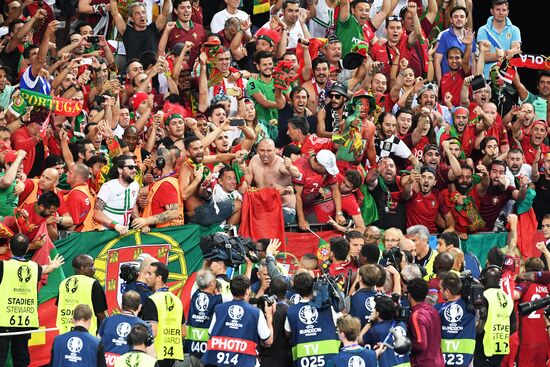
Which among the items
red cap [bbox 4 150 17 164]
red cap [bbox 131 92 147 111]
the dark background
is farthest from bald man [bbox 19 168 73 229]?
the dark background

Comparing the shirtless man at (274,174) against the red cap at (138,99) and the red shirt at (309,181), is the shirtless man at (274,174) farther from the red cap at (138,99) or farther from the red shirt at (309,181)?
the red cap at (138,99)

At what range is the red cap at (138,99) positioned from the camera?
1939 centimetres

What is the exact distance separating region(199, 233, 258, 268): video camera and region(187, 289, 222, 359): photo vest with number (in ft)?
1.63

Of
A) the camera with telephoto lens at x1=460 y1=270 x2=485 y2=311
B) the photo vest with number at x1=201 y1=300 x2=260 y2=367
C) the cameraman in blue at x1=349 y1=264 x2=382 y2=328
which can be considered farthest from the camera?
the camera with telephoto lens at x1=460 y1=270 x2=485 y2=311

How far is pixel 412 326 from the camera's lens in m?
15.1

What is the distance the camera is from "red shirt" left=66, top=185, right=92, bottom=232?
1694 centimetres

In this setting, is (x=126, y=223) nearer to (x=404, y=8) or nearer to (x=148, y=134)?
(x=148, y=134)

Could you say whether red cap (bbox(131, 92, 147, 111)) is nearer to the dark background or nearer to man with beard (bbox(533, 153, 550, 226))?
man with beard (bbox(533, 153, 550, 226))

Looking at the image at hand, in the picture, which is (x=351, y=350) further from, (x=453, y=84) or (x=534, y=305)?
(x=453, y=84)

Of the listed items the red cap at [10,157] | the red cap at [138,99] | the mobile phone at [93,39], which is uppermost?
the mobile phone at [93,39]

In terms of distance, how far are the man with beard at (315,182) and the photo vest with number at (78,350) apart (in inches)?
185

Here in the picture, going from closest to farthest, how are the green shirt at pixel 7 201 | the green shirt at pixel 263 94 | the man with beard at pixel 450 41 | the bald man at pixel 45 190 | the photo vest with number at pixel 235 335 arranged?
1. the photo vest with number at pixel 235 335
2. the green shirt at pixel 7 201
3. the bald man at pixel 45 190
4. the green shirt at pixel 263 94
5. the man with beard at pixel 450 41

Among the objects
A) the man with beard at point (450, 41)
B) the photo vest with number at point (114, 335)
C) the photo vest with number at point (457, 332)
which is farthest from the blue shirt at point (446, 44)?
the photo vest with number at point (114, 335)

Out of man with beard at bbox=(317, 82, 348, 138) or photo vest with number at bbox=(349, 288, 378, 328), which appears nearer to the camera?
photo vest with number at bbox=(349, 288, 378, 328)
